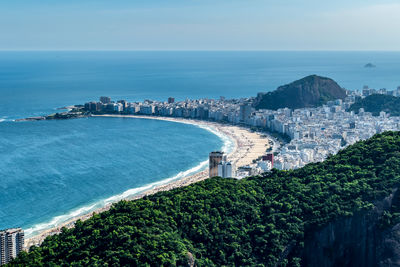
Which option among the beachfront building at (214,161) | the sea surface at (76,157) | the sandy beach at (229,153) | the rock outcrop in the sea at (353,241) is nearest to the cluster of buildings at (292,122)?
the beachfront building at (214,161)

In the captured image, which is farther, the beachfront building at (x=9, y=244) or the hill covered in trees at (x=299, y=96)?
the hill covered in trees at (x=299, y=96)

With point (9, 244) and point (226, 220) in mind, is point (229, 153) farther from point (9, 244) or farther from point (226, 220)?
point (9, 244)

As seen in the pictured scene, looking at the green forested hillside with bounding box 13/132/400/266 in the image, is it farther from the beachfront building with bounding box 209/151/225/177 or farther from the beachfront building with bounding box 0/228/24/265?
the beachfront building with bounding box 209/151/225/177

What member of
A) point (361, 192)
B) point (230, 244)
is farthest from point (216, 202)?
point (361, 192)

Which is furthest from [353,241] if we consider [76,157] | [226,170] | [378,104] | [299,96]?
[299,96]

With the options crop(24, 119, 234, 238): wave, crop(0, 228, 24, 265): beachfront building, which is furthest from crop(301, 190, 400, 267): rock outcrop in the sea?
crop(24, 119, 234, 238): wave

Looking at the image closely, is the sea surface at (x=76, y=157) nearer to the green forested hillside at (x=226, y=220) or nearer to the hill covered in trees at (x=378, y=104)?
the green forested hillside at (x=226, y=220)

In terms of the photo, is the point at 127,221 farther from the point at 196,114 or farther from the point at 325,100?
the point at 325,100
